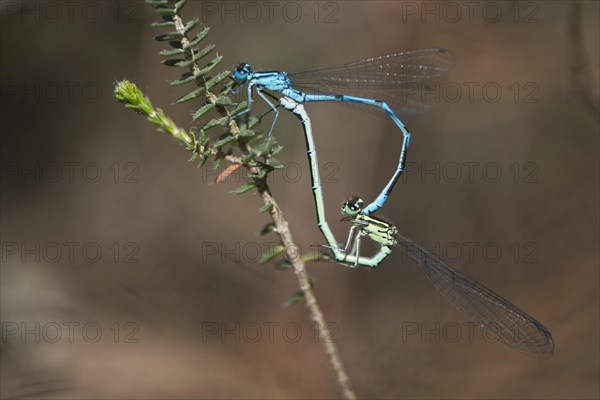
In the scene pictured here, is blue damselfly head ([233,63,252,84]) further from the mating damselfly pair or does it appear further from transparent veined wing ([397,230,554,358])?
transparent veined wing ([397,230,554,358])

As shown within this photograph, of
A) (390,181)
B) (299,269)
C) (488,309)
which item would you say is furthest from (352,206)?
(299,269)

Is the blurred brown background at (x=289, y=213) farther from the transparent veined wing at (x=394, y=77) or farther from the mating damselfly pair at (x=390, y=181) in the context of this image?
the mating damselfly pair at (x=390, y=181)

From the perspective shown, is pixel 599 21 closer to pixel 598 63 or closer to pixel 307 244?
pixel 598 63

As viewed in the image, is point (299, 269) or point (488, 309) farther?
point (488, 309)

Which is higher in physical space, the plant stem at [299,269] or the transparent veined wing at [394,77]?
the transparent veined wing at [394,77]

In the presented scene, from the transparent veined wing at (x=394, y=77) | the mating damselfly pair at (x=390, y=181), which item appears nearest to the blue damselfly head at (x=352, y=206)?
the mating damselfly pair at (x=390, y=181)

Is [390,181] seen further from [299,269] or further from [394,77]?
[299,269]
